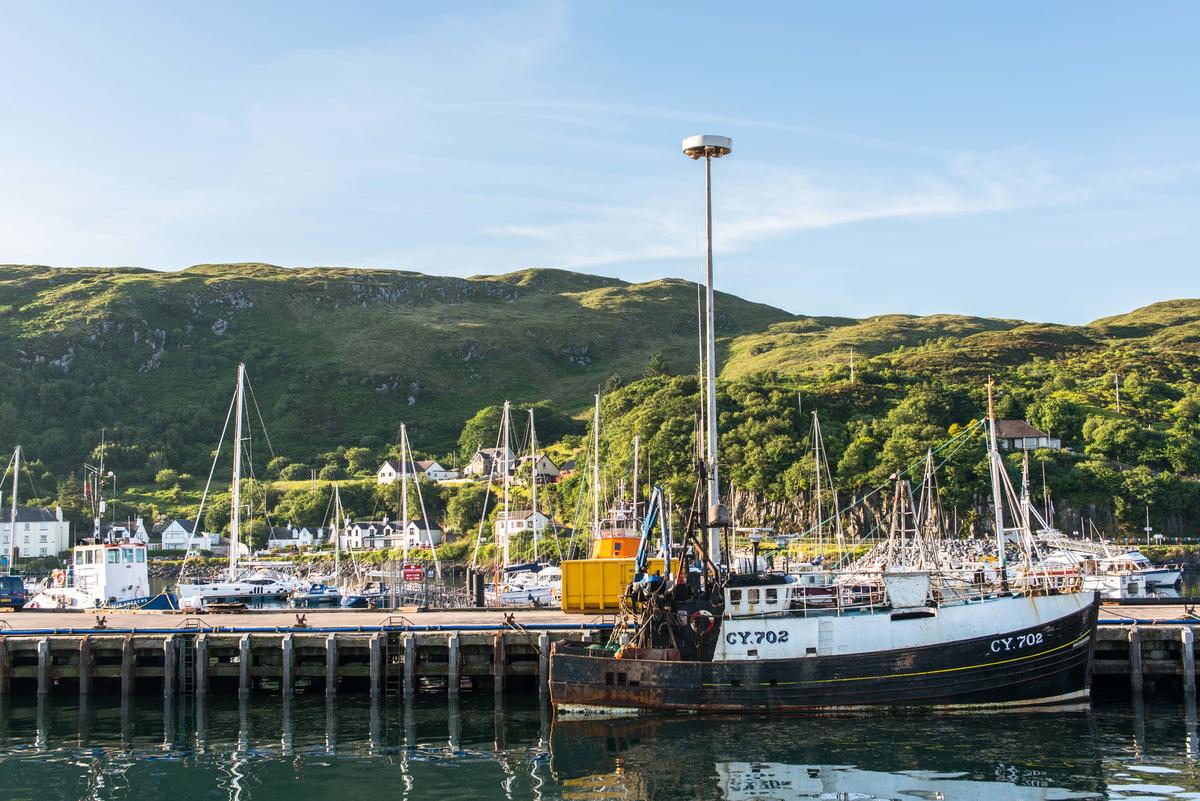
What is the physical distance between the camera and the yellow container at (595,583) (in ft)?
129

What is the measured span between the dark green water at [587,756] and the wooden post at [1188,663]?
3.52 feet

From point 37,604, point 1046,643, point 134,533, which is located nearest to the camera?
point 1046,643

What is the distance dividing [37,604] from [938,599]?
4841 centimetres

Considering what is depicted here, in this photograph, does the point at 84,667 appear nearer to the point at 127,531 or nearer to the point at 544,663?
the point at 544,663

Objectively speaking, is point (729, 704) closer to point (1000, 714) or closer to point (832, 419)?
point (1000, 714)

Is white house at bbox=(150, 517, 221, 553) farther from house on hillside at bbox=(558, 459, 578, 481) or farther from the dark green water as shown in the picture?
the dark green water

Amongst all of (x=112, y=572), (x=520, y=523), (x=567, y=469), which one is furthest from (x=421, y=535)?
(x=112, y=572)

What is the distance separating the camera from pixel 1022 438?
114375mm

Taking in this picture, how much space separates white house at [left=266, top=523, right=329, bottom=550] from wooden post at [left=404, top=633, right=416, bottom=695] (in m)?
106

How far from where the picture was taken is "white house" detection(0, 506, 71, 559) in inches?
5231

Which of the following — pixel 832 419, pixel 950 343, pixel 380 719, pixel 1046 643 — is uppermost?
pixel 950 343

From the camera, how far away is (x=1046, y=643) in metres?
30.2

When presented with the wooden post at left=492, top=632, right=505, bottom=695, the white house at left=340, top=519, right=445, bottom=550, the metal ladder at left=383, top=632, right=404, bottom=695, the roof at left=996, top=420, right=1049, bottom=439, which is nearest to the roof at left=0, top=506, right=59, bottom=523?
the white house at left=340, top=519, right=445, bottom=550

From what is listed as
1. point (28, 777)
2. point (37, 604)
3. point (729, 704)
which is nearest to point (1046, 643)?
point (729, 704)
